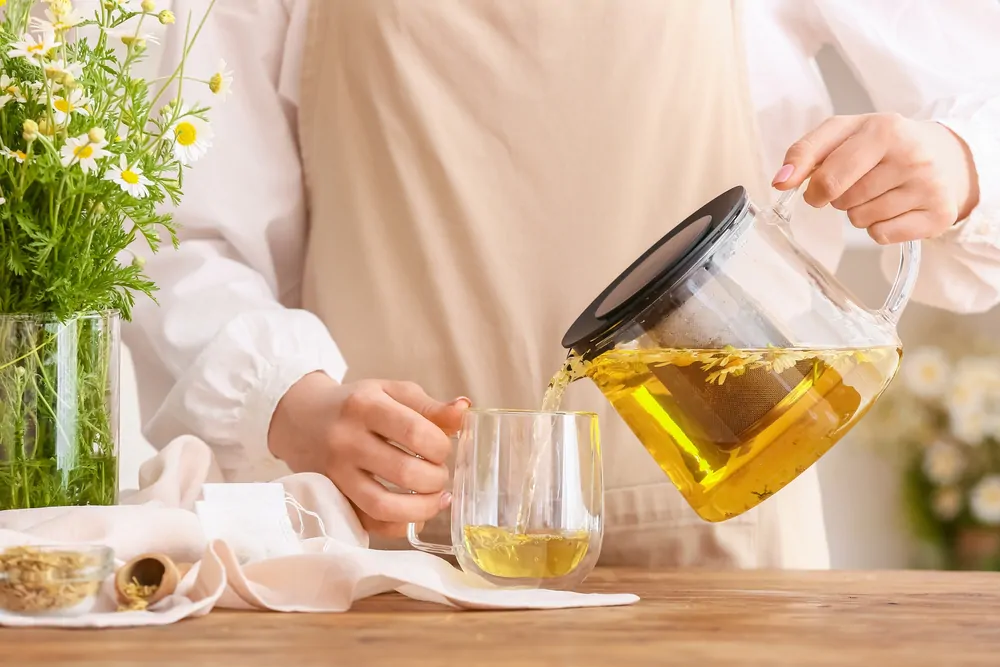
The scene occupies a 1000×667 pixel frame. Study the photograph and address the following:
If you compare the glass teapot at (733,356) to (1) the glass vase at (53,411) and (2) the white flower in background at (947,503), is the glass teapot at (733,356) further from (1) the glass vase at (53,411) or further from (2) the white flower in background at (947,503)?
(2) the white flower in background at (947,503)

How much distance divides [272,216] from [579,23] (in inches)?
14.4

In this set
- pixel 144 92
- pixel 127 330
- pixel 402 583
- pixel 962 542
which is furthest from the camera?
pixel 962 542

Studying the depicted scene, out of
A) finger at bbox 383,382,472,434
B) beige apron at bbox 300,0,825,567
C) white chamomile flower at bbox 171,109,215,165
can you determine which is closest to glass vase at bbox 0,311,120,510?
white chamomile flower at bbox 171,109,215,165

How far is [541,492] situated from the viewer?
A: 2.15 ft

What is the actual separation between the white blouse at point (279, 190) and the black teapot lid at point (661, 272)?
0.36 metres

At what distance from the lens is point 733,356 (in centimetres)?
65

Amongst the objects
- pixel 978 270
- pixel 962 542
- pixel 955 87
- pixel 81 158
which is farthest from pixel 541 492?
pixel 962 542

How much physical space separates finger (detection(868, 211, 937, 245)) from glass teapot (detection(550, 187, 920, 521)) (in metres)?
0.19

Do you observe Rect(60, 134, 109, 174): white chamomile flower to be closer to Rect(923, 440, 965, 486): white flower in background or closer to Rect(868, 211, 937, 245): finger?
Rect(868, 211, 937, 245): finger

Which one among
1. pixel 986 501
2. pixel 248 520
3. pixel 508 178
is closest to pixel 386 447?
pixel 248 520

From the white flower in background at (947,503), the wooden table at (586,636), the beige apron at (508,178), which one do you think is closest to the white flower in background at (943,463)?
the white flower in background at (947,503)

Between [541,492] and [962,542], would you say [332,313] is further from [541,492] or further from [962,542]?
[962,542]

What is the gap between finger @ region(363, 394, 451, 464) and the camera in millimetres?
804

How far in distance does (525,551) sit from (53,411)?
307 mm
